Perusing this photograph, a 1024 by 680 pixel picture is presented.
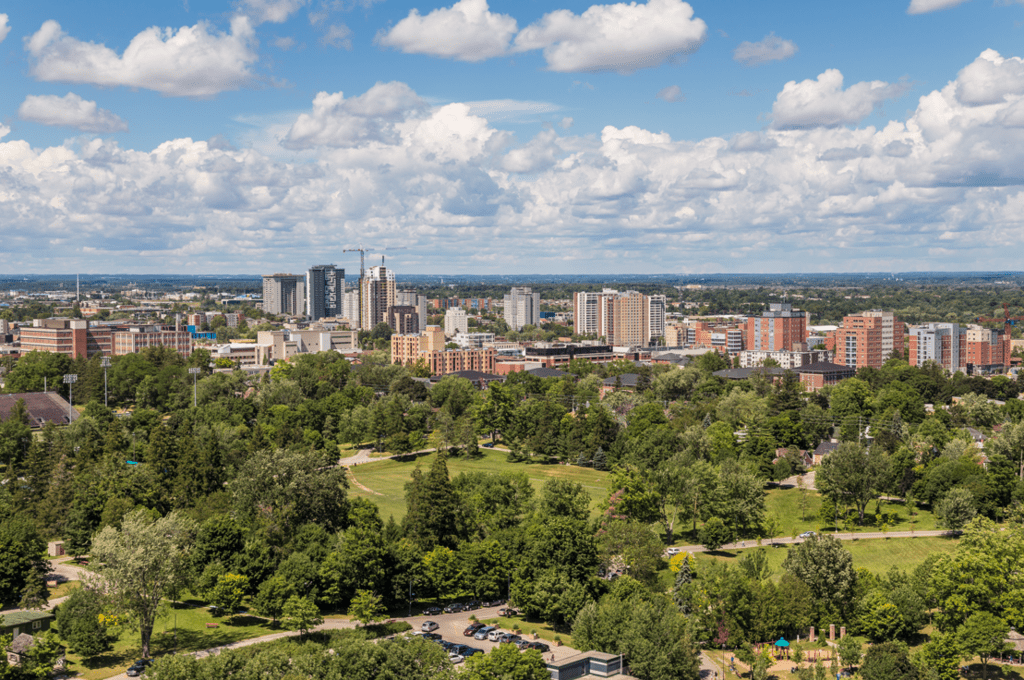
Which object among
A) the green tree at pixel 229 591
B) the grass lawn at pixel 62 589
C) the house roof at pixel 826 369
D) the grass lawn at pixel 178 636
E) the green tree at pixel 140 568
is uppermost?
the house roof at pixel 826 369

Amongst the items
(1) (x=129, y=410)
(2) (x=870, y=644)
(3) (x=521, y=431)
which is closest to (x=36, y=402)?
(1) (x=129, y=410)

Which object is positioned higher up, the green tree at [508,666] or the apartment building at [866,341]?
the apartment building at [866,341]

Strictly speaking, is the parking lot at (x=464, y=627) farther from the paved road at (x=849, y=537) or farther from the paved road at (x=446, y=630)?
the paved road at (x=849, y=537)

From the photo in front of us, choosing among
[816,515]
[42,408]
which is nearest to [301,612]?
[816,515]

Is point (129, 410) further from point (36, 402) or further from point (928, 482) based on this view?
point (928, 482)

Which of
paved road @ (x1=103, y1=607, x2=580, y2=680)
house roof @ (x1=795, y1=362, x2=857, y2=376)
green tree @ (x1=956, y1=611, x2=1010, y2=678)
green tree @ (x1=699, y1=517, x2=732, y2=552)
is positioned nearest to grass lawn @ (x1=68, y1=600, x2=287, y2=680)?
paved road @ (x1=103, y1=607, x2=580, y2=680)

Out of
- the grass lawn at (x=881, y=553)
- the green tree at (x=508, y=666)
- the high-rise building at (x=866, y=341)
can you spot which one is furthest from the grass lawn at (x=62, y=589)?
the high-rise building at (x=866, y=341)
